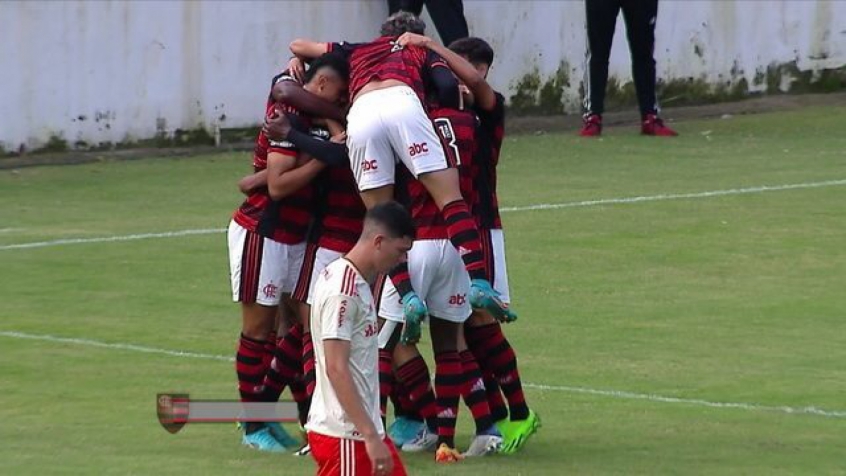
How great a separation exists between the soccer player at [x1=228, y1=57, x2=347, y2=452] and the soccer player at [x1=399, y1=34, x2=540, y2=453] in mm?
685

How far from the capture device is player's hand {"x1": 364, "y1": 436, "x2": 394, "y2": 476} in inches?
283

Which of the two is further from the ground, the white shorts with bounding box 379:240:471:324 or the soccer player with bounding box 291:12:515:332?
the soccer player with bounding box 291:12:515:332

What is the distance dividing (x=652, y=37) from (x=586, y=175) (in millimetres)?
3217

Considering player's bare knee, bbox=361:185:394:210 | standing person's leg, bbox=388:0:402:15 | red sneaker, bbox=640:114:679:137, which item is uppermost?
standing person's leg, bbox=388:0:402:15

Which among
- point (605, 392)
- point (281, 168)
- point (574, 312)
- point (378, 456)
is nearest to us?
point (378, 456)

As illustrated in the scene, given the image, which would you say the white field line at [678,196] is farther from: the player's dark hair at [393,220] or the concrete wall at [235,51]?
the player's dark hair at [393,220]

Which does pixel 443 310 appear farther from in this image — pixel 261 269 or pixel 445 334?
pixel 261 269

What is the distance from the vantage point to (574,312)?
13188 millimetres

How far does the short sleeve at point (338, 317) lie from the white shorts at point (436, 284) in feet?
6.00

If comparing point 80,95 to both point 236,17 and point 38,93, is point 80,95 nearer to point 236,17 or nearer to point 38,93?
point 38,93

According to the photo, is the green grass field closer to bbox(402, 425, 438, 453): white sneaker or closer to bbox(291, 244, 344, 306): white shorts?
bbox(402, 425, 438, 453): white sneaker

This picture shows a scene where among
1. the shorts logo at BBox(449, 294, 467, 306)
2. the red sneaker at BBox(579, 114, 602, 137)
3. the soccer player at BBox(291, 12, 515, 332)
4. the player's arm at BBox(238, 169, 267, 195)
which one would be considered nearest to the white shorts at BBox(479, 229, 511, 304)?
the shorts logo at BBox(449, 294, 467, 306)

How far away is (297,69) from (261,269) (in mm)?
976

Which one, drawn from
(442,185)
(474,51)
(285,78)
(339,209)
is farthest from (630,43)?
(442,185)
